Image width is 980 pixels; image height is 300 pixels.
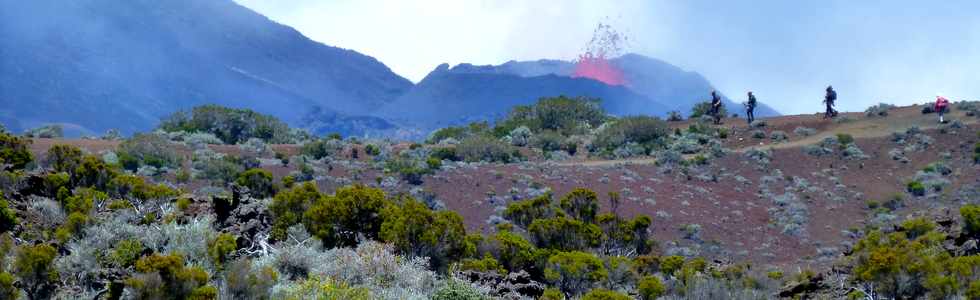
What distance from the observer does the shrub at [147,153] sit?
2673cm

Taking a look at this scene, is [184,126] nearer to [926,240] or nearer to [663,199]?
[663,199]

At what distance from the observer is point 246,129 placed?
1619 inches

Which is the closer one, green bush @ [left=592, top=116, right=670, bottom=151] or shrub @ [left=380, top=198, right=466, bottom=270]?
shrub @ [left=380, top=198, right=466, bottom=270]

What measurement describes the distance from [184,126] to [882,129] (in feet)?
100

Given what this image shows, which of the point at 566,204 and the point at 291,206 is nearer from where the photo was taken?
the point at 291,206

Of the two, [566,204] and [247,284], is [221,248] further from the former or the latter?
[566,204]

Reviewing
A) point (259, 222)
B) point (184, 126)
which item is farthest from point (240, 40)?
point (259, 222)

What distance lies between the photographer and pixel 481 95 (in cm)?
11706

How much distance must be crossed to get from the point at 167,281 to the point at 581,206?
468 inches

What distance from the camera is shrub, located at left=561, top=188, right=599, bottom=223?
2053 centimetres

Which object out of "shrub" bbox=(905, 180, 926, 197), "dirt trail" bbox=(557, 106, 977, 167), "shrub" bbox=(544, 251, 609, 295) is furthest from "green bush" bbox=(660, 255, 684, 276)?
"dirt trail" bbox=(557, 106, 977, 167)

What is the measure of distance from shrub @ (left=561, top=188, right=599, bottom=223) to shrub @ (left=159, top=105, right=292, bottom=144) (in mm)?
22388

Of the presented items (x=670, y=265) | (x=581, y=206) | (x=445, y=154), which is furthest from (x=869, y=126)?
(x=670, y=265)

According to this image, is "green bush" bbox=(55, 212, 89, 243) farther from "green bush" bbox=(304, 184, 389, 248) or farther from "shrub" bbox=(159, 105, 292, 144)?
"shrub" bbox=(159, 105, 292, 144)
